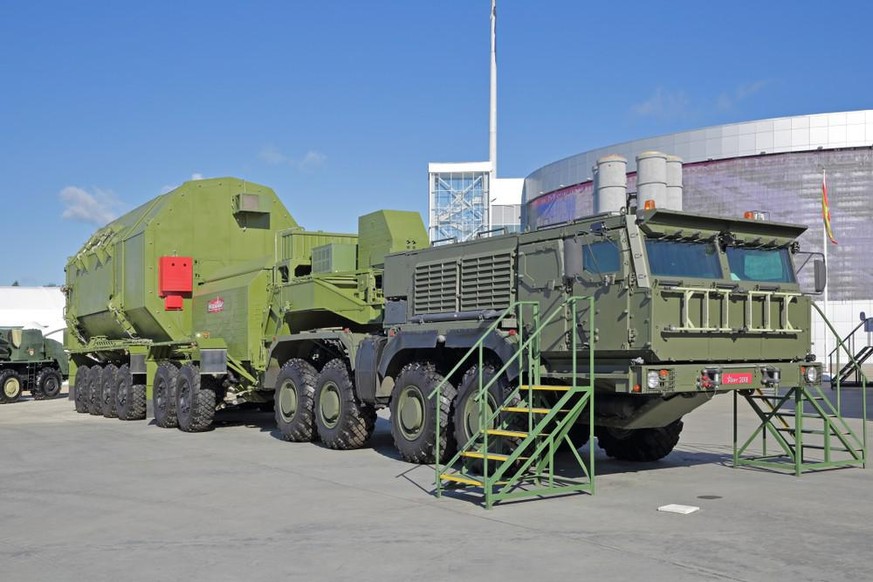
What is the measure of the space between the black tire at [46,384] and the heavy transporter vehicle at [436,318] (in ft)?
44.3

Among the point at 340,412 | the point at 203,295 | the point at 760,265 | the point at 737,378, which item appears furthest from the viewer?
the point at 203,295

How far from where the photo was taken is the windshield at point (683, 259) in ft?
33.5

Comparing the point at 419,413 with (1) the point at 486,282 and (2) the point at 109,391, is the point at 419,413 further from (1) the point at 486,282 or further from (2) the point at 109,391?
(2) the point at 109,391

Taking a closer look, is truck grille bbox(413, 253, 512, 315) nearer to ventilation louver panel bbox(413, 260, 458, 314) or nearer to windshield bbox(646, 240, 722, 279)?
ventilation louver panel bbox(413, 260, 458, 314)

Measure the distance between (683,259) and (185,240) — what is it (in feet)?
42.0

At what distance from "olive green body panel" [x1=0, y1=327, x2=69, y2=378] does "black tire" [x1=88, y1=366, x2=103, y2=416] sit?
33.4ft

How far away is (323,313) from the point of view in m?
15.5

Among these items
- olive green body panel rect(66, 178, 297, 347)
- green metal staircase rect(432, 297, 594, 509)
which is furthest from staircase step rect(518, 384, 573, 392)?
olive green body panel rect(66, 178, 297, 347)

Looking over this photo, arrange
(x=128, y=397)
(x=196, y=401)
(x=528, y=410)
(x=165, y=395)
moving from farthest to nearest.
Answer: (x=128, y=397), (x=165, y=395), (x=196, y=401), (x=528, y=410)

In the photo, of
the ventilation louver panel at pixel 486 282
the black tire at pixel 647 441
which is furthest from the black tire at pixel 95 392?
the black tire at pixel 647 441

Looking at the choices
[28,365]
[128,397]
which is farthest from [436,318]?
[28,365]

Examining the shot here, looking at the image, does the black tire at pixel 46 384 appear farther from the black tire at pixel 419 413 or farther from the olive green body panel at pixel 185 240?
the black tire at pixel 419 413

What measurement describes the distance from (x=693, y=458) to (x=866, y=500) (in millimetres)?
3816

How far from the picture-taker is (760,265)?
1126 cm
